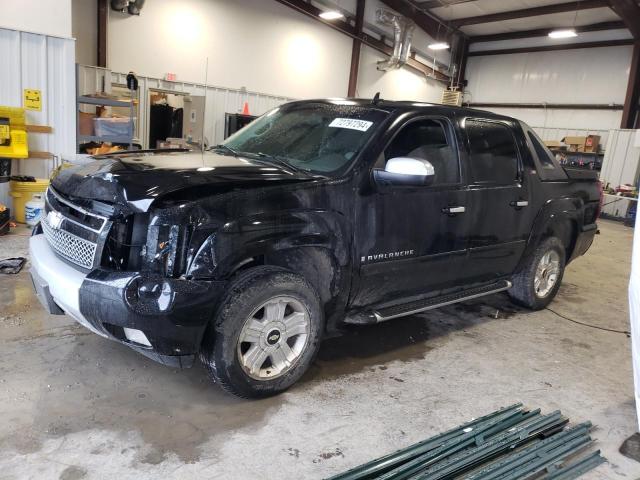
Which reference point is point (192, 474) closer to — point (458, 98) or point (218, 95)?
point (218, 95)

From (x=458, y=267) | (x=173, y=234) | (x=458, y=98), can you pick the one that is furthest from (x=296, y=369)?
(x=458, y=98)

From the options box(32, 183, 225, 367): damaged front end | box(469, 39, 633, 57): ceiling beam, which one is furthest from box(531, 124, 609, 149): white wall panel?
box(32, 183, 225, 367): damaged front end

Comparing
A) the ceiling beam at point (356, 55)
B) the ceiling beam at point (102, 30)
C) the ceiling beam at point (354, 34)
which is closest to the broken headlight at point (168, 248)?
the ceiling beam at point (102, 30)

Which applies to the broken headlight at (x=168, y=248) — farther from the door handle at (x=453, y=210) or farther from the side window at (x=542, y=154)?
the side window at (x=542, y=154)

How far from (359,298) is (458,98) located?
1655cm

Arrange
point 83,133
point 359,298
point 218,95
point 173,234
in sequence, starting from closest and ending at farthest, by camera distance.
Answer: point 173,234, point 359,298, point 83,133, point 218,95

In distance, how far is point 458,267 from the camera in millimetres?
3672

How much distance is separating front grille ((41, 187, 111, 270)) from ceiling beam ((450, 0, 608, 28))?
14785mm

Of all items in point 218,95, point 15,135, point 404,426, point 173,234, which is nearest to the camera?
point 173,234

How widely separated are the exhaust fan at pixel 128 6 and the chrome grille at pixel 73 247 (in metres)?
8.98

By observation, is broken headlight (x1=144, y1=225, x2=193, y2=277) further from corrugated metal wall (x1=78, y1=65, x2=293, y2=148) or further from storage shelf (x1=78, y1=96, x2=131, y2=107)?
corrugated metal wall (x1=78, y1=65, x2=293, y2=148)

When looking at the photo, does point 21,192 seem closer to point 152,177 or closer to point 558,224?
point 152,177

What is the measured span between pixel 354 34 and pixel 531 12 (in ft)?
17.0

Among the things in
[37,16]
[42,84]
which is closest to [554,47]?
[37,16]
